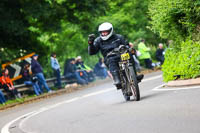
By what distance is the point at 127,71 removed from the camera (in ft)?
33.3

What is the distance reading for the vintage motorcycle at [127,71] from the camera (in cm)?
989

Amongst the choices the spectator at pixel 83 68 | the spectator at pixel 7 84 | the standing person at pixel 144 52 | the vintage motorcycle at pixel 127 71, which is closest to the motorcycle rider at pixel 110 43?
the vintage motorcycle at pixel 127 71

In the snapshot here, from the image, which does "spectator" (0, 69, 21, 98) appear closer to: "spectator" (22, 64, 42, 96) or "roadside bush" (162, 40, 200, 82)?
"spectator" (22, 64, 42, 96)

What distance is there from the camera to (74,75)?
979 inches

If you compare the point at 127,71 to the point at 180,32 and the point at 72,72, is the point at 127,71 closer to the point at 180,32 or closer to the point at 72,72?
the point at 180,32

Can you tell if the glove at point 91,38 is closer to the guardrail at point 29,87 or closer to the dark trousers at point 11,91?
the dark trousers at point 11,91

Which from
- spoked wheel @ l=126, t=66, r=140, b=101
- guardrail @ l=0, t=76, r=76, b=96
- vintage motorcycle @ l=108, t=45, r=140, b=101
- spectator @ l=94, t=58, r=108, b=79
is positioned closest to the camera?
spoked wheel @ l=126, t=66, r=140, b=101

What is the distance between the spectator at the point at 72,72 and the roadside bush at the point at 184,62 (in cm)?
1249

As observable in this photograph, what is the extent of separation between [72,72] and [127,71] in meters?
14.9

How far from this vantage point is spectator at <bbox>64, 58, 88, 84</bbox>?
24.5 meters

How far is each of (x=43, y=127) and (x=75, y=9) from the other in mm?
14815

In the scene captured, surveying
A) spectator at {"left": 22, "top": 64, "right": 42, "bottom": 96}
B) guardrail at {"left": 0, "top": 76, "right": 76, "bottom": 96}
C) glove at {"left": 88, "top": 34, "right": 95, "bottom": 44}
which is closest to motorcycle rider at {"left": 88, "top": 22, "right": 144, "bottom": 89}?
glove at {"left": 88, "top": 34, "right": 95, "bottom": 44}

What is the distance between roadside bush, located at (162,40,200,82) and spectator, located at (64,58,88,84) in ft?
41.0

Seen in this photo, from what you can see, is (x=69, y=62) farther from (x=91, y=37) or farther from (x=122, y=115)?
(x=122, y=115)
